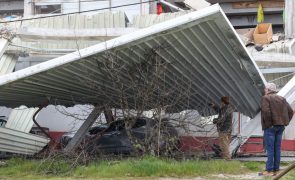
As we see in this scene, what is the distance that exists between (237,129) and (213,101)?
1109 millimetres

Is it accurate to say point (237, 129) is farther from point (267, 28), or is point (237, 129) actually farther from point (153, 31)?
point (267, 28)

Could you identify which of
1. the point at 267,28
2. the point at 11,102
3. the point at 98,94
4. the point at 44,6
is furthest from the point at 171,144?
the point at 44,6

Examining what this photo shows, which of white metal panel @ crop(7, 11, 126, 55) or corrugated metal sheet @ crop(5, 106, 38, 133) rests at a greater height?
white metal panel @ crop(7, 11, 126, 55)

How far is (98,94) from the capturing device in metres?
14.3

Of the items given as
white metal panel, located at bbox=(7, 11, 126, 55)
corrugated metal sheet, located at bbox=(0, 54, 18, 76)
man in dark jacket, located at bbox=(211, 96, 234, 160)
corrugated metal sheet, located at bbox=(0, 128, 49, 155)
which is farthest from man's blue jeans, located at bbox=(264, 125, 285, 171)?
white metal panel, located at bbox=(7, 11, 126, 55)

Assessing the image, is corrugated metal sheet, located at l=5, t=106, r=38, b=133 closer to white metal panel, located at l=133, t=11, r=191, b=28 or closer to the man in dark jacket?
white metal panel, located at l=133, t=11, r=191, b=28

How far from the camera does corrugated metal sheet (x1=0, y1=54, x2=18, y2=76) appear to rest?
63.9ft

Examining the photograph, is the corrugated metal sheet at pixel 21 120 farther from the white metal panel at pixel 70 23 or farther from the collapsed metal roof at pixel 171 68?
the collapsed metal roof at pixel 171 68

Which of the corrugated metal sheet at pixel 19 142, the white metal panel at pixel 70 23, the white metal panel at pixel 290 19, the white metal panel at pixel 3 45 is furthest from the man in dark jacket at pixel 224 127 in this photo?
the white metal panel at pixel 290 19

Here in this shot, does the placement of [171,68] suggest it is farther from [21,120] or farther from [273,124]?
[21,120]

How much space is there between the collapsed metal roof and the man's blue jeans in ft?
8.12

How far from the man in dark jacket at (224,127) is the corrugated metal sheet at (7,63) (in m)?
8.67

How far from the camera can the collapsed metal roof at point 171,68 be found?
37.5ft

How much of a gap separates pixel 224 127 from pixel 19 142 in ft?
22.9
